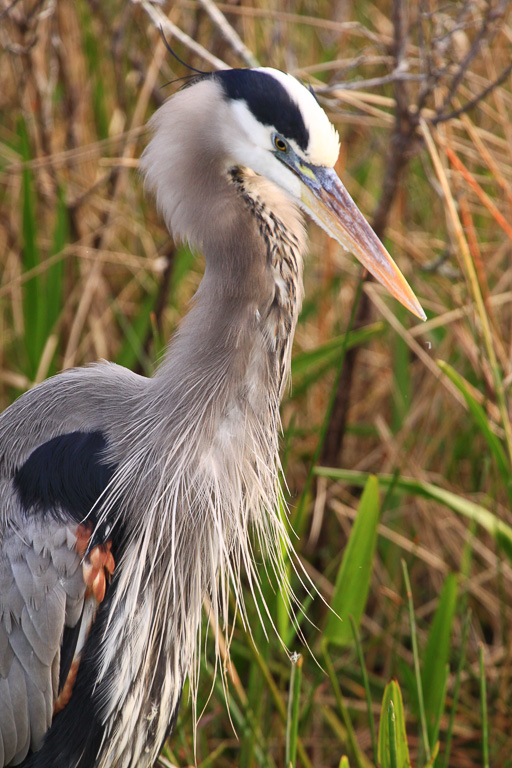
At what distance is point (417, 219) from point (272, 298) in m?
2.05

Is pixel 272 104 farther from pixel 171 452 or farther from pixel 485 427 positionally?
pixel 485 427

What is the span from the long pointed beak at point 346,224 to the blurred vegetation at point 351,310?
38cm

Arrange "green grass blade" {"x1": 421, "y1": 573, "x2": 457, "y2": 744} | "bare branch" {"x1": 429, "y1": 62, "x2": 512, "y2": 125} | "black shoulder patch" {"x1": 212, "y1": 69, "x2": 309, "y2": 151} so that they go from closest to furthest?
"black shoulder patch" {"x1": 212, "y1": 69, "x2": 309, "y2": 151} < "green grass blade" {"x1": 421, "y1": 573, "x2": 457, "y2": 744} < "bare branch" {"x1": 429, "y1": 62, "x2": 512, "y2": 125}

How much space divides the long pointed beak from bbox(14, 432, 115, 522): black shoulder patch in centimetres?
65

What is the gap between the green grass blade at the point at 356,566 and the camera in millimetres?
1934

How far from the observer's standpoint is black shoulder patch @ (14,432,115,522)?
169cm

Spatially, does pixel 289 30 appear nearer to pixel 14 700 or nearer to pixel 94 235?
pixel 94 235

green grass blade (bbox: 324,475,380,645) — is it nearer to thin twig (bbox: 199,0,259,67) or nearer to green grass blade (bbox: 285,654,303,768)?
green grass blade (bbox: 285,654,303,768)

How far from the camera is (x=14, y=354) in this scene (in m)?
3.18

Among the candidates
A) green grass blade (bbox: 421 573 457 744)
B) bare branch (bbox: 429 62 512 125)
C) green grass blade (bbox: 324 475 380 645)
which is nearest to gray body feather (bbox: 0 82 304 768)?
green grass blade (bbox: 324 475 380 645)

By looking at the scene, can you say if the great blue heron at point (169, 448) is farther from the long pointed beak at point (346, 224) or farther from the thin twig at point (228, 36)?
the thin twig at point (228, 36)

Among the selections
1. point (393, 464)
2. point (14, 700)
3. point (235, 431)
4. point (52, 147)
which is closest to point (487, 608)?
point (393, 464)

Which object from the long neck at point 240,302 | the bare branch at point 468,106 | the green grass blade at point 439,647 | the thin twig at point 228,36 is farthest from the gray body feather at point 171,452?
the bare branch at point 468,106

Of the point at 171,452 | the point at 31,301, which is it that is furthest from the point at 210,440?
the point at 31,301
